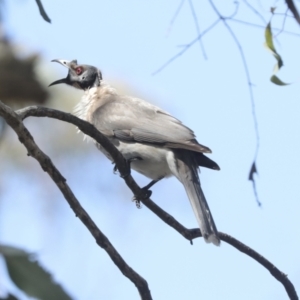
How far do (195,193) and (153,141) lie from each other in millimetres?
605

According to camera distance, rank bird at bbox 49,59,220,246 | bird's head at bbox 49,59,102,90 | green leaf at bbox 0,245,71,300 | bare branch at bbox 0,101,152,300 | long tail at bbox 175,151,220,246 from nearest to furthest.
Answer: green leaf at bbox 0,245,71,300
bare branch at bbox 0,101,152,300
long tail at bbox 175,151,220,246
bird at bbox 49,59,220,246
bird's head at bbox 49,59,102,90

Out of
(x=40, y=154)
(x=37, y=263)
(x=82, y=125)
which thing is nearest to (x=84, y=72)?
(x=82, y=125)

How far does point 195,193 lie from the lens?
13.3ft

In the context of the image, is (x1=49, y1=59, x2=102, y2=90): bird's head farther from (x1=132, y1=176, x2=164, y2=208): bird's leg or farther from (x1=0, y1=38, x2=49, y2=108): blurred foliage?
(x1=132, y1=176, x2=164, y2=208): bird's leg

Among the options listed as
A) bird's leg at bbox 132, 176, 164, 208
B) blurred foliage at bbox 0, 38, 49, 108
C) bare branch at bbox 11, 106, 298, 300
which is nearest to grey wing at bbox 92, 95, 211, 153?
bird's leg at bbox 132, 176, 164, 208

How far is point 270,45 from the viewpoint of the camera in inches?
98.3

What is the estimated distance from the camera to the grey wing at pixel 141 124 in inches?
173

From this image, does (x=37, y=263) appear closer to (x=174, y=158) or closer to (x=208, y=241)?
(x=208, y=241)

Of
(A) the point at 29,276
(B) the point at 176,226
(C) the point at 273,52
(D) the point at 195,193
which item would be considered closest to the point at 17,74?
(D) the point at 195,193

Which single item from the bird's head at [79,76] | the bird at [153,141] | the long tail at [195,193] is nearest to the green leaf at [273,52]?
the long tail at [195,193]

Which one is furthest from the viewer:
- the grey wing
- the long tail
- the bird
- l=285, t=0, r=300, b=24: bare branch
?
the grey wing

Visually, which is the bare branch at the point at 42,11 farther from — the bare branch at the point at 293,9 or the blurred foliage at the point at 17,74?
the blurred foliage at the point at 17,74

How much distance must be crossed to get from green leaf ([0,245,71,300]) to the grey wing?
3.23 metres

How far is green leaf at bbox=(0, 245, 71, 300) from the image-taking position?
802 millimetres
